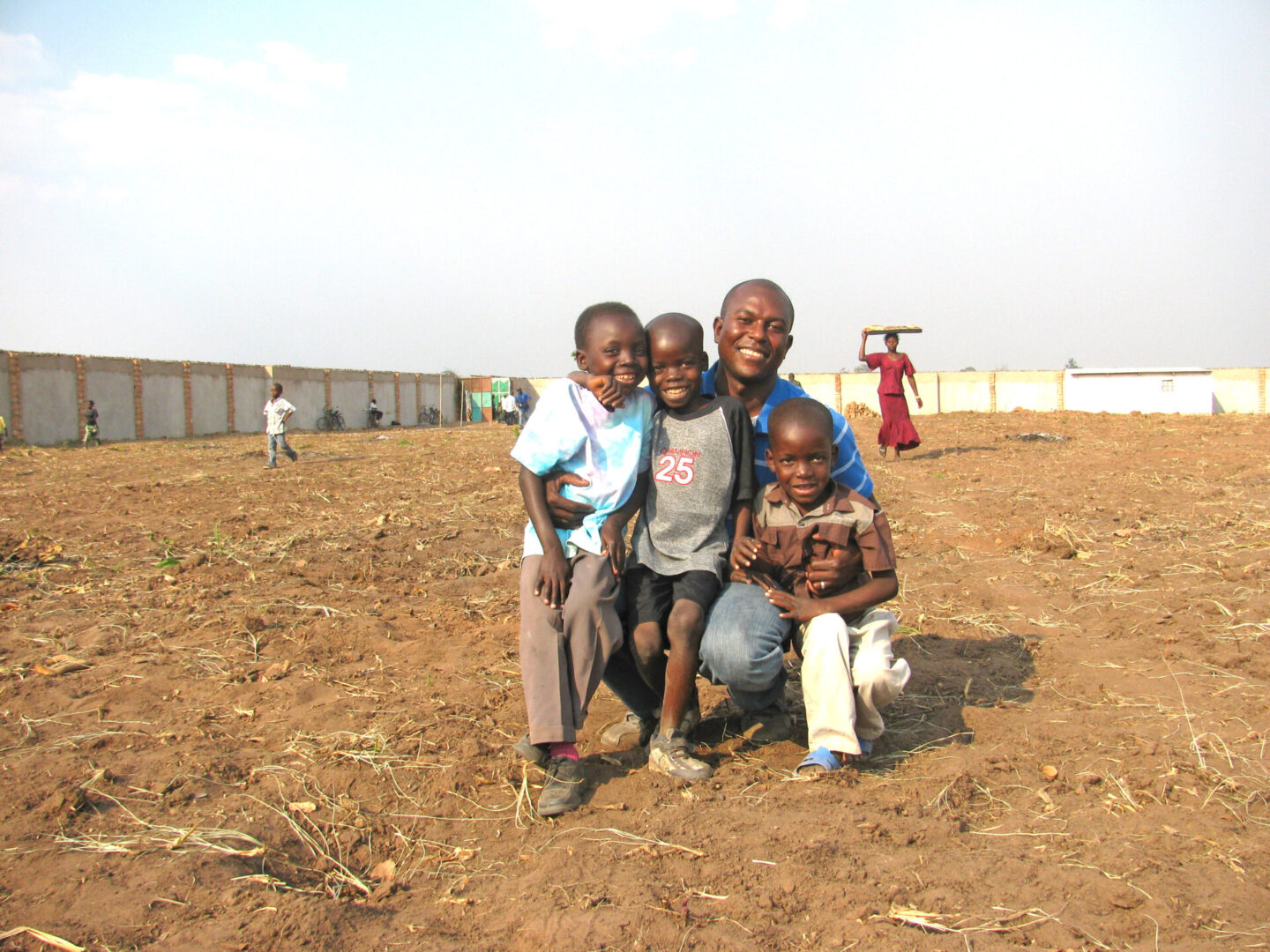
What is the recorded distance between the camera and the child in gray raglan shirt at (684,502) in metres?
3.04

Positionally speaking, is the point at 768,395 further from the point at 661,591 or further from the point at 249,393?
the point at 249,393

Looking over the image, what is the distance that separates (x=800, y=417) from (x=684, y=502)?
50 cm

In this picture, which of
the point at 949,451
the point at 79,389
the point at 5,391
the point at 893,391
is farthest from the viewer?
the point at 79,389

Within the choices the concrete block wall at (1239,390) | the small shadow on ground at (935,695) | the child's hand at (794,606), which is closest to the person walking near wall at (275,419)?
the small shadow on ground at (935,695)

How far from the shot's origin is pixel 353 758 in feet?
9.84

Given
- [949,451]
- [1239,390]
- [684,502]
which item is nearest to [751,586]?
[684,502]

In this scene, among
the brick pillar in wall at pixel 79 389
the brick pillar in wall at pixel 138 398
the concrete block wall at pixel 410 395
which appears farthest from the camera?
the concrete block wall at pixel 410 395

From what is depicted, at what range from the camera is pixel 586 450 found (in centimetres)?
304

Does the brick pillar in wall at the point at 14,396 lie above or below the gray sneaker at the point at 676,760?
above

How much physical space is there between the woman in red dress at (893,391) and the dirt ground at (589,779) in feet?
20.0

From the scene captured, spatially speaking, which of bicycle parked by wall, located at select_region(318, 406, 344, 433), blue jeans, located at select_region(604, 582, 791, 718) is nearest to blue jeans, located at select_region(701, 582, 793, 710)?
blue jeans, located at select_region(604, 582, 791, 718)

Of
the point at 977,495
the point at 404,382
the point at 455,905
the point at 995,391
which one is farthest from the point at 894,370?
the point at 404,382

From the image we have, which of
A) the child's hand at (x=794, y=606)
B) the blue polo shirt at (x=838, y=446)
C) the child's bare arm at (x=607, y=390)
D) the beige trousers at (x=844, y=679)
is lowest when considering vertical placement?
the beige trousers at (x=844, y=679)

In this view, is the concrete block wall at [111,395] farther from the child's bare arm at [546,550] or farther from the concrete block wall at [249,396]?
the child's bare arm at [546,550]
